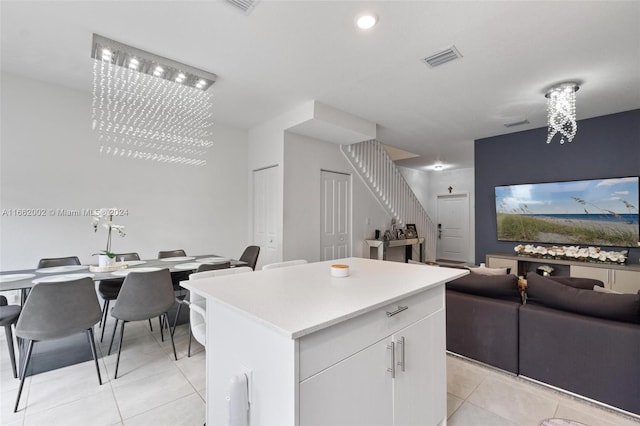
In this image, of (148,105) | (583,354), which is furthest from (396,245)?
A: (148,105)

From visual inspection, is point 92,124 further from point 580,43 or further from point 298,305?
point 580,43

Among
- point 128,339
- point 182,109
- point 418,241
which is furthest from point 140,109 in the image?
point 418,241

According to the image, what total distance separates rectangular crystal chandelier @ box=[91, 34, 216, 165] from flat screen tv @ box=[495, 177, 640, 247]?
516cm

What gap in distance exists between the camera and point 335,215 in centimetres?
518

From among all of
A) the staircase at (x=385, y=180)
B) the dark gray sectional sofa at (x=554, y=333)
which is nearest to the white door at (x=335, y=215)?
the staircase at (x=385, y=180)

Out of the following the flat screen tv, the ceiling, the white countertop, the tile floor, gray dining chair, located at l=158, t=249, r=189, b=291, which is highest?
the ceiling

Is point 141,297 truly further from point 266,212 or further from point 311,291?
point 266,212

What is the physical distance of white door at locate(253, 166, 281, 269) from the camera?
453 centimetres

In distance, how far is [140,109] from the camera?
154 inches

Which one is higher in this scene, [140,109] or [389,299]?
[140,109]

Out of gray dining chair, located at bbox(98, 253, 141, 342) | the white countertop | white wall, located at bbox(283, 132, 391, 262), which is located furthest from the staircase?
gray dining chair, located at bbox(98, 253, 141, 342)

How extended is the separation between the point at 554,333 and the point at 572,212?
3451 millimetres

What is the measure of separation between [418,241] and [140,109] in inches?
231

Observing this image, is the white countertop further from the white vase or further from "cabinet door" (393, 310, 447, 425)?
the white vase
